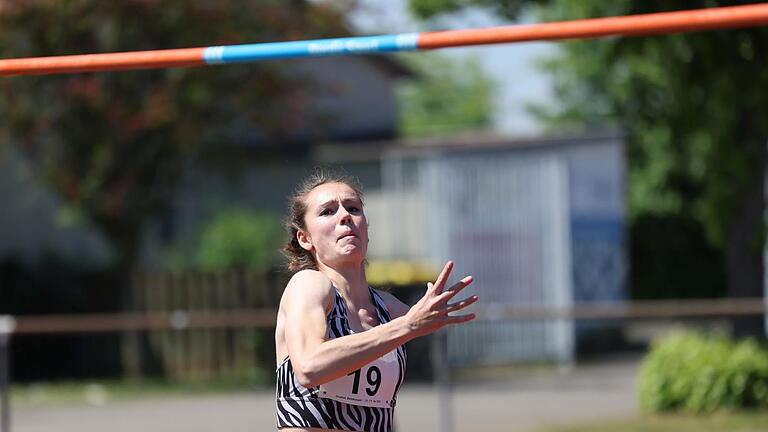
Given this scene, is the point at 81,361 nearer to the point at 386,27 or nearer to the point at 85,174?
the point at 85,174

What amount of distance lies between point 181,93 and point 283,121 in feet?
6.77

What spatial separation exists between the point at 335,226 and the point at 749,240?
1140cm

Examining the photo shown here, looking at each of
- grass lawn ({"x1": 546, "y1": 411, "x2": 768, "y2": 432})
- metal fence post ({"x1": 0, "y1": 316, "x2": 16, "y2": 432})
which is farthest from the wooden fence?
metal fence post ({"x1": 0, "y1": 316, "x2": 16, "y2": 432})

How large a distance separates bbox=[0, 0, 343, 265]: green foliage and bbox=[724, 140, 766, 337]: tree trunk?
28.5 ft

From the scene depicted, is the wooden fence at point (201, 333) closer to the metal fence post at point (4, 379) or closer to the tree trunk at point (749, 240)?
the tree trunk at point (749, 240)

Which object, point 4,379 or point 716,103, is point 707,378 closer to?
point 716,103

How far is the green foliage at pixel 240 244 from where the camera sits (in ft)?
83.2

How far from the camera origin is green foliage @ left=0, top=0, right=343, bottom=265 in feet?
70.8

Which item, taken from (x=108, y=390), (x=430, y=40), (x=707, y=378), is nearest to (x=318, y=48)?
(x=430, y=40)

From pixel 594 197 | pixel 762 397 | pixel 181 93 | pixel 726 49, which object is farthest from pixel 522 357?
pixel 726 49

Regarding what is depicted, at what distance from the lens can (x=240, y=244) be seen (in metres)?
25.6

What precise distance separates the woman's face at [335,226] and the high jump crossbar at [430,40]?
56 centimetres

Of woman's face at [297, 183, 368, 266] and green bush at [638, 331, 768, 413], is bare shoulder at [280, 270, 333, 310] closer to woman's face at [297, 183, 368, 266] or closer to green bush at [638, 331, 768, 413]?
woman's face at [297, 183, 368, 266]

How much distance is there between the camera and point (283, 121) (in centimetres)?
2338
